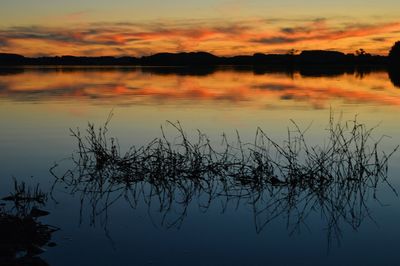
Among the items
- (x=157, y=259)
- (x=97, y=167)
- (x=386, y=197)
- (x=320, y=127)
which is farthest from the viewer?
(x=320, y=127)

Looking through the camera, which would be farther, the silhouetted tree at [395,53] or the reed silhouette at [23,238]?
the silhouetted tree at [395,53]

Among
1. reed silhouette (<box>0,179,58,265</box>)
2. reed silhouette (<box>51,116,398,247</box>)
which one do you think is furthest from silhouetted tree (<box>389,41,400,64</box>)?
reed silhouette (<box>0,179,58,265</box>)

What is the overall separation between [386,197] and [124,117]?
19.4 m

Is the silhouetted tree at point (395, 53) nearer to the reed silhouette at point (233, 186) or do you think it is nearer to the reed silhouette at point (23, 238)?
the reed silhouette at point (233, 186)

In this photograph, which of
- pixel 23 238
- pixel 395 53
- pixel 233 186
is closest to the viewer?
pixel 23 238

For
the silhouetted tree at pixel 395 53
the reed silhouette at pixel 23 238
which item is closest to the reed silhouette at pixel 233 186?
the reed silhouette at pixel 23 238

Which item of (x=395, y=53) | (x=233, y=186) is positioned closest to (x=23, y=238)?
(x=233, y=186)

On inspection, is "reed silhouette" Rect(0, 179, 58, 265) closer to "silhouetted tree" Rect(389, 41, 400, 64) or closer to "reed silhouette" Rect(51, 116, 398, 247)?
"reed silhouette" Rect(51, 116, 398, 247)

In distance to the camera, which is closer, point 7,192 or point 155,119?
point 7,192

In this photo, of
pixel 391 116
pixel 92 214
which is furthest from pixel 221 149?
pixel 391 116

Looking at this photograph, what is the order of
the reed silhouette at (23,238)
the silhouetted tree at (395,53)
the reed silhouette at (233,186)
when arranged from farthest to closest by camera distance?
1. the silhouetted tree at (395,53)
2. the reed silhouette at (233,186)
3. the reed silhouette at (23,238)

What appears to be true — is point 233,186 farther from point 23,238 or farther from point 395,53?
point 395,53

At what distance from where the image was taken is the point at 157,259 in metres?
8.60

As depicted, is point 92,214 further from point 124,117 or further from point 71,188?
point 124,117
